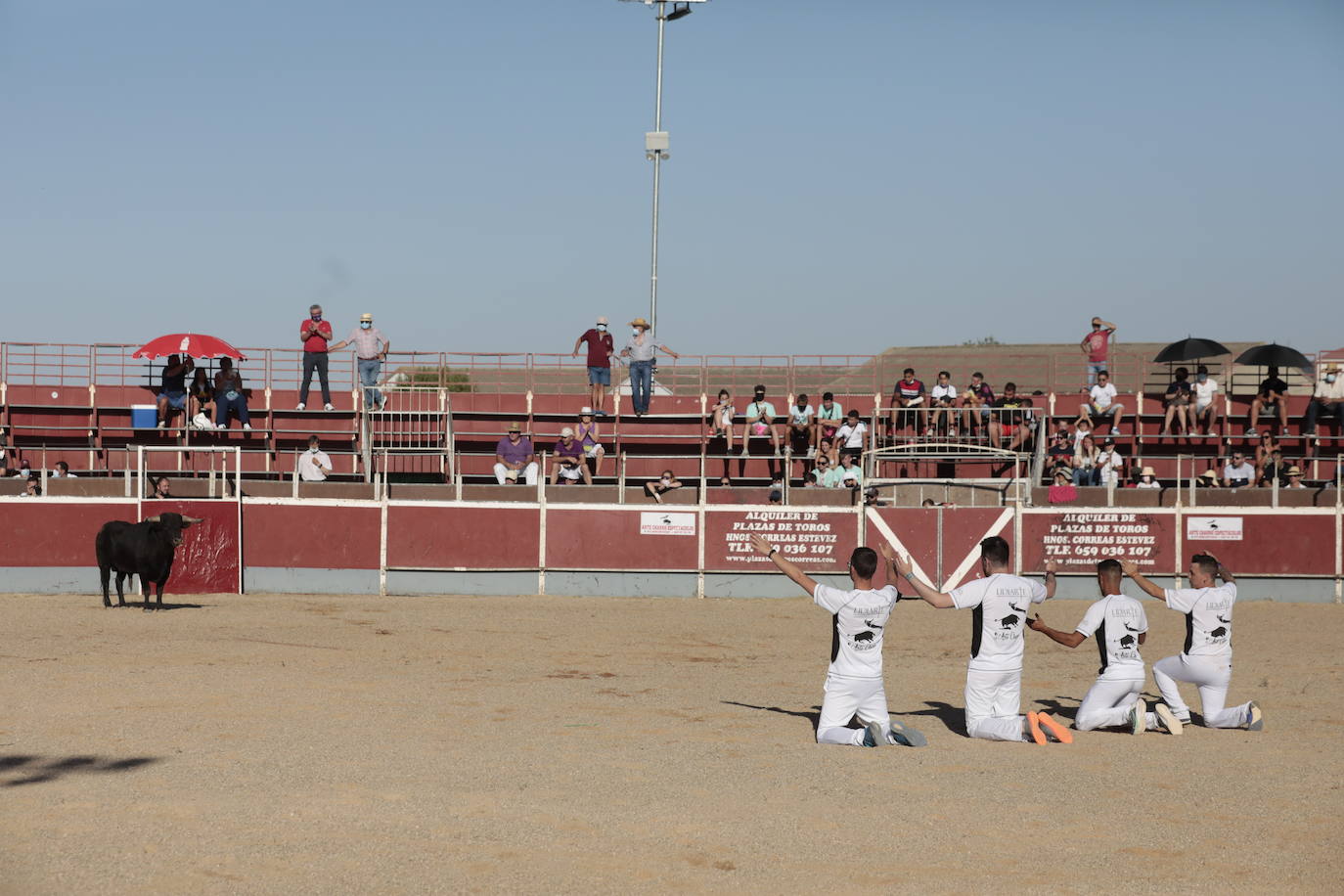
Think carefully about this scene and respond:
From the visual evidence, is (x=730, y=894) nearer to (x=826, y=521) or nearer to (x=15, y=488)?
(x=826, y=521)

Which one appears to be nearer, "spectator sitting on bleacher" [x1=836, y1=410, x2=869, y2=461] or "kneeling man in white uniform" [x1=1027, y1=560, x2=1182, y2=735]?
"kneeling man in white uniform" [x1=1027, y1=560, x2=1182, y2=735]

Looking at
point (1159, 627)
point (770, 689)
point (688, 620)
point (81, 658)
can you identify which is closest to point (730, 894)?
point (770, 689)

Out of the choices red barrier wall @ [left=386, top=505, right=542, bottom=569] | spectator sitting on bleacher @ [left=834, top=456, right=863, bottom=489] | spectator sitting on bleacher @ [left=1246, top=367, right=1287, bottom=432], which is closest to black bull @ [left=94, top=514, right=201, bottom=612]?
Result: red barrier wall @ [left=386, top=505, right=542, bottom=569]

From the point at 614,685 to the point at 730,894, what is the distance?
606 cm

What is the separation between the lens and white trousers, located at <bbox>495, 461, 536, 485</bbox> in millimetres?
22516

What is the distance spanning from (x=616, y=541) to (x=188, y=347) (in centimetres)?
907

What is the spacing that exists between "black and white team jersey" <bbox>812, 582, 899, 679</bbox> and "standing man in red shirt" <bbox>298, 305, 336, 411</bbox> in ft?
60.1

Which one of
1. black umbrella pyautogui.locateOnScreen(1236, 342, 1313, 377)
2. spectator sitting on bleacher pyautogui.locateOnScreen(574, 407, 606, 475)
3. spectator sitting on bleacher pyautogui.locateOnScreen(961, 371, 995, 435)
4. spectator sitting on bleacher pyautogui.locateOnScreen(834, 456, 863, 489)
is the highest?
black umbrella pyautogui.locateOnScreen(1236, 342, 1313, 377)

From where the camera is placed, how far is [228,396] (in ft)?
82.7

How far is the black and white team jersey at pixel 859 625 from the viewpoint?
9328 millimetres

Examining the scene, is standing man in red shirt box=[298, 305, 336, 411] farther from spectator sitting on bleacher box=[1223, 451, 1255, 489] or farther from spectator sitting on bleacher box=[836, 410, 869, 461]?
spectator sitting on bleacher box=[1223, 451, 1255, 489]

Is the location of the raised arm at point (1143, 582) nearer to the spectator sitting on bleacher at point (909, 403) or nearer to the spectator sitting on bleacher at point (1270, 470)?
the spectator sitting on bleacher at point (1270, 470)

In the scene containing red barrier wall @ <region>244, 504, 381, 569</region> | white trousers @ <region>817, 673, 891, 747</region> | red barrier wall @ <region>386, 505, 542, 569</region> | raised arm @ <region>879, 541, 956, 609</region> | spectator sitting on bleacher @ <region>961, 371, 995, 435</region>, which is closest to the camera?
raised arm @ <region>879, 541, 956, 609</region>

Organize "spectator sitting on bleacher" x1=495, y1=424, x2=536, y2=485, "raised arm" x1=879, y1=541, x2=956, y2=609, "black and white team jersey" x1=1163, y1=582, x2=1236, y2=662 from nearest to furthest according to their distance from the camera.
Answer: "raised arm" x1=879, y1=541, x2=956, y2=609 < "black and white team jersey" x1=1163, y1=582, x2=1236, y2=662 < "spectator sitting on bleacher" x1=495, y1=424, x2=536, y2=485
